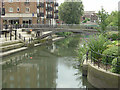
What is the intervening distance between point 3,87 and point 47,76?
13.3 ft

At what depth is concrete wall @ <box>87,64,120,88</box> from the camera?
1186cm

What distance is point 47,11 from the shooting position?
234 feet

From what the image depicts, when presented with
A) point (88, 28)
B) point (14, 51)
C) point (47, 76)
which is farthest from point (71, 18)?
point (47, 76)

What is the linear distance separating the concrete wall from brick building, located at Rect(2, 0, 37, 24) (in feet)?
145

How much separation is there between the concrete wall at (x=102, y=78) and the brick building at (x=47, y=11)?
50754 millimetres

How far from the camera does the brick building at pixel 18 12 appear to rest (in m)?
54.8

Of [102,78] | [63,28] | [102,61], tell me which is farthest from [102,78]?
[63,28]

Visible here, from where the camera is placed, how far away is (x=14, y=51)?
28.2 metres

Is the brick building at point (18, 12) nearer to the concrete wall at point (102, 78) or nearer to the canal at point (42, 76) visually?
the canal at point (42, 76)

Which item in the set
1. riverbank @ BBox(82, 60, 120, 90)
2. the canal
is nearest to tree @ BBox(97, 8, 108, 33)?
the canal

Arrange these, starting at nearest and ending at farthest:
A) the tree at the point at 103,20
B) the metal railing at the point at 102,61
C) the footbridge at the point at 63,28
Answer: the metal railing at the point at 102,61 → the tree at the point at 103,20 → the footbridge at the point at 63,28

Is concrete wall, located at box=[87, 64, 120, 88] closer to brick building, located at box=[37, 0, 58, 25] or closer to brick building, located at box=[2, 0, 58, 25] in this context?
brick building, located at box=[2, 0, 58, 25]

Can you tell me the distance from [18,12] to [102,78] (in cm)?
4597

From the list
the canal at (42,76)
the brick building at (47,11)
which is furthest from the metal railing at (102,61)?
the brick building at (47,11)
